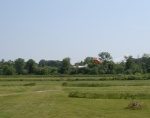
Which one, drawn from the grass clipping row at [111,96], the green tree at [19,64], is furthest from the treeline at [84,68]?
the grass clipping row at [111,96]

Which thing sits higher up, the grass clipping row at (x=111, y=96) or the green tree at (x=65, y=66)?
the green tree at (x=65, y=66)

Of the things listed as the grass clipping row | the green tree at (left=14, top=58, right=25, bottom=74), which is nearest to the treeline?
the green tree at (left=14, top=58, right=25, bottom=74)

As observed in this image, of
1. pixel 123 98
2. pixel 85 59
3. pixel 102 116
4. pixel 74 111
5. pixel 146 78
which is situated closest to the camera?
pixel 102 116

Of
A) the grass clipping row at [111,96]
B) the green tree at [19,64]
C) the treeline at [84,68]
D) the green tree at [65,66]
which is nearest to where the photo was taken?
the grass clipping row at [111,96]

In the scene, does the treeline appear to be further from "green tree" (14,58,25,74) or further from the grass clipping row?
the grass clipping row

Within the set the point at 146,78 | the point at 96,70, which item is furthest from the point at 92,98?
the point at 96,70

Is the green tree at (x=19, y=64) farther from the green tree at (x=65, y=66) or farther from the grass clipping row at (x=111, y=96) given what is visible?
the grass clipping row at (x=111, y=96)

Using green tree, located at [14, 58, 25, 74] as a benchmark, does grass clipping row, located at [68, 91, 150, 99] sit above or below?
below

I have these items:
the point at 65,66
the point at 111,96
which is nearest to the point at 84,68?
the point at 65,66

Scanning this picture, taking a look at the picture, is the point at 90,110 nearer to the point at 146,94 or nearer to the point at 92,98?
the point at 92,98

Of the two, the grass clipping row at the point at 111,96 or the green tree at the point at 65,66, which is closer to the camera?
the grass clipping row at the point at 111,96

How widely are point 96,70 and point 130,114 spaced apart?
120 meters

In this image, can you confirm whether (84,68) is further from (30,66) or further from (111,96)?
(111,96)

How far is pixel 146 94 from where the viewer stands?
40.4 meters
